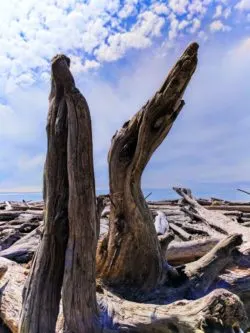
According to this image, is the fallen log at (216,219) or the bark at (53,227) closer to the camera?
the bark at (53,227)

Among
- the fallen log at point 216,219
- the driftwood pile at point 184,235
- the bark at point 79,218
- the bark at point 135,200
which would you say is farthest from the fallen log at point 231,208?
the bark at point 79,218

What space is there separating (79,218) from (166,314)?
4.09ft

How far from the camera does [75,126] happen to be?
3445 millimetres

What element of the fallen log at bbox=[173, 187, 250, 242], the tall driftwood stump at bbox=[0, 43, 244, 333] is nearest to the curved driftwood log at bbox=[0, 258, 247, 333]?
the tall driftwood stump at bbox=[0, 43, 244, 333]

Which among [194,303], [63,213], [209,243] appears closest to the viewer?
[194,303]

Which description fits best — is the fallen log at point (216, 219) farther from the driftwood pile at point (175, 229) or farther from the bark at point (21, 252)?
the bark at point (21, 252)

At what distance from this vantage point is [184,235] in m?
8.70

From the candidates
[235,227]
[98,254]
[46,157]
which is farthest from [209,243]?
[46,157]

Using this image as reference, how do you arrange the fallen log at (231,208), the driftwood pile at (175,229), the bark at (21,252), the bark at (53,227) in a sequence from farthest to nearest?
the fallen log at (231,208), the driftwood pile at (175,229), the bark at (21,252), the bark at (53,227)

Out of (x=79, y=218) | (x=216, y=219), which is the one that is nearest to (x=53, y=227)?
(x=79, y=218)

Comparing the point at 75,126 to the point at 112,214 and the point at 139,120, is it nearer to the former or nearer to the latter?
the point at 139,120

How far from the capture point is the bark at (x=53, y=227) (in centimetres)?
366

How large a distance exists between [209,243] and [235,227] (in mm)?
2274

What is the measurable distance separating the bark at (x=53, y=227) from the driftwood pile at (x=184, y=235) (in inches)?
9.9
